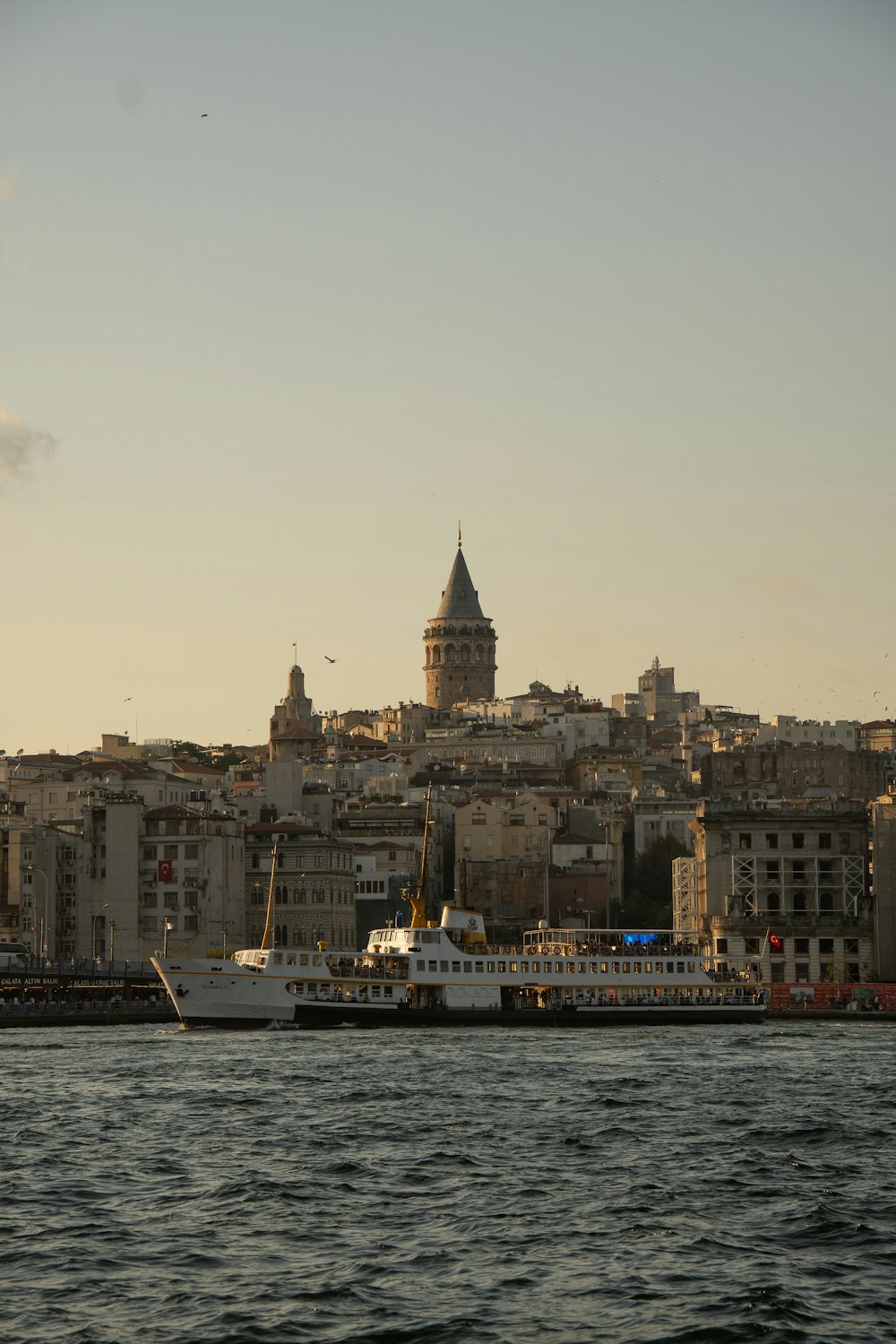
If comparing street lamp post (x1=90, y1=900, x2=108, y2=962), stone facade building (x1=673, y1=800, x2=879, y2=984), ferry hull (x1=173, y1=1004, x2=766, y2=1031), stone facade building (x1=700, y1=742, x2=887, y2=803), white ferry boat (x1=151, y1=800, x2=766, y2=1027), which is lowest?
ferry hull (x1=173, y1=1004, x2=766, y2=1031)

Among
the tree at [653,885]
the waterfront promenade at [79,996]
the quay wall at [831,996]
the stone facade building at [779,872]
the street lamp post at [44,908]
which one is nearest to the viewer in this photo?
the waterfront promenade at [79,996]

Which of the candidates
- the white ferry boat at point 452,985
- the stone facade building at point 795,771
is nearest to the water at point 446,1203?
the white ferry boat at point 452,985

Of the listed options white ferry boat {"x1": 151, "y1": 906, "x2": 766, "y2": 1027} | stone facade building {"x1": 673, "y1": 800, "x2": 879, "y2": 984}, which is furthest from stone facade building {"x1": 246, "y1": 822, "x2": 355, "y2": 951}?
white ferry boat {"x1": 151, "y1": 906, "x2": 766, "y2": 1027}

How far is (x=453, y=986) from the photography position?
8281 centimetres

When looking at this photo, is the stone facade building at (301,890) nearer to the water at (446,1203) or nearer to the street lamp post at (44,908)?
the street lamp post at (44,908)

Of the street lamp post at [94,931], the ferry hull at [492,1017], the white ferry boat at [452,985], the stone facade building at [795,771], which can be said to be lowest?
the ferry hull at [492,1017]

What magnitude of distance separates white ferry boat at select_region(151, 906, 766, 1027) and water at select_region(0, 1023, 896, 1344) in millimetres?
19178

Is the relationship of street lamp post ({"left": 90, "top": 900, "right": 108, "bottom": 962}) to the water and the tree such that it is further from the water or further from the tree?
the water

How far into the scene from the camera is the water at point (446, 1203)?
26.6 m

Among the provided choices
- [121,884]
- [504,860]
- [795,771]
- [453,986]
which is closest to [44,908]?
[121,884]

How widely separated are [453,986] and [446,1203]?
158 ft

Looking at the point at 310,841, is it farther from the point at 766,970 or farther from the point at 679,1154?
the point at 679,1154

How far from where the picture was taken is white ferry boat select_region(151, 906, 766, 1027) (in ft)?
265

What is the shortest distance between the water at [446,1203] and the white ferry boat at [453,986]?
19.2 meters
